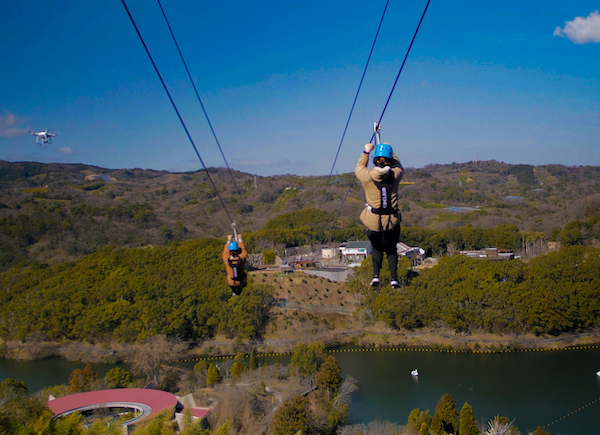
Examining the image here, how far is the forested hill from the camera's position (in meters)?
46.0

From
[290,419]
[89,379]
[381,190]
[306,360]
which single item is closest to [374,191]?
[381,190]

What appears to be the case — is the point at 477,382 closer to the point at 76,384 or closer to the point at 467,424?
the point at 467,424

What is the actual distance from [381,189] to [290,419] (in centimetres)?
1043

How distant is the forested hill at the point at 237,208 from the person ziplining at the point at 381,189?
121ft

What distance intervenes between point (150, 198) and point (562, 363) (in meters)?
81.4

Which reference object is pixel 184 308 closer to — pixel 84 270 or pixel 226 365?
pixel 226 365

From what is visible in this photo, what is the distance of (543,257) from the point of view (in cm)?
2688

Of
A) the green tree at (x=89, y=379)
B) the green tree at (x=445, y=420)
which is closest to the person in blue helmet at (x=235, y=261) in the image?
the green tree at (x=445, y=420)

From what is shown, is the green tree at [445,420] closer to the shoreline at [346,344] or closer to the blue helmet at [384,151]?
the shoreline at [346,344]

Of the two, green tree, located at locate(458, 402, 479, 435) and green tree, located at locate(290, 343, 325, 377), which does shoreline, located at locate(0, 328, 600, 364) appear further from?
green tree, located at locate(458, 402, 479, 435)

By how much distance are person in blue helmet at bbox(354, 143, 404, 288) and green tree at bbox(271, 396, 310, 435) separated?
951cm

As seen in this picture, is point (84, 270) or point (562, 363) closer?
point (562, 363)

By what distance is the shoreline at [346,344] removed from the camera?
23.1 meters

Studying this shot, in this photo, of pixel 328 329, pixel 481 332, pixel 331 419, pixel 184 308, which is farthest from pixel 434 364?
pixel 184 308
